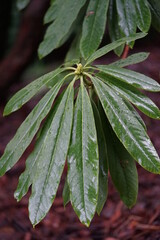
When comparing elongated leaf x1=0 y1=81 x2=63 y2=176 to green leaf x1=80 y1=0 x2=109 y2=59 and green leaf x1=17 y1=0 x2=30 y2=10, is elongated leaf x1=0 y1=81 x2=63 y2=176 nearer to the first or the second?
green leaf x1=80 y1=0 x2=109 y2=59

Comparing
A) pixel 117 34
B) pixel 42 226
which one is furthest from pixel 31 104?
pixel 117 34

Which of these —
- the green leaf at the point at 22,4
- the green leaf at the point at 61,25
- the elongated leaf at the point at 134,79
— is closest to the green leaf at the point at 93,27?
the green leaf at the point at 61,25

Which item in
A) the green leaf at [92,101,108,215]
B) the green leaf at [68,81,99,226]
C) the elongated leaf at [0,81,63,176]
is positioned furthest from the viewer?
the green leaf at [92,101,108,215]

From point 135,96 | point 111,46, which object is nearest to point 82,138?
point 135,96

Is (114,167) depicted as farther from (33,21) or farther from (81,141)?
(33,21)

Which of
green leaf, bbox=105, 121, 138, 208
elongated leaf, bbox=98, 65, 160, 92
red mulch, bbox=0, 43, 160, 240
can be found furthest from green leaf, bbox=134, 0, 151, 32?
red mulch, bbox=0, 43, 160, 240

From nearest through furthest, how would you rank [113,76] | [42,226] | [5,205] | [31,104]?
[113,76] < [42,226] < [5,205] < [31,104]

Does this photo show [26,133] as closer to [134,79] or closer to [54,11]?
[134,79]
